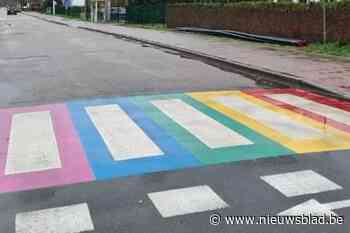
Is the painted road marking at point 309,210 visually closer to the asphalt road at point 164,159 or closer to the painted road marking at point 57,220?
the asphalt road at point 164,159

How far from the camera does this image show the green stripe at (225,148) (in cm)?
707

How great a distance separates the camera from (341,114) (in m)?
9.62

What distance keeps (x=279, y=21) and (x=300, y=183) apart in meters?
18.7

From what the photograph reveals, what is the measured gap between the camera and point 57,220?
5.17m

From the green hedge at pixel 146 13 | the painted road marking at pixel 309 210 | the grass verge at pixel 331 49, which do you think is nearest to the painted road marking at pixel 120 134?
the painted road marking at pixel 309 210

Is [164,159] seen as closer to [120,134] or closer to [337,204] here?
[120,134]

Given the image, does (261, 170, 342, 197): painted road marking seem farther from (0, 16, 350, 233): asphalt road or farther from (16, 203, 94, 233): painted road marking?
(16, 203, 94, 233): painted road marking

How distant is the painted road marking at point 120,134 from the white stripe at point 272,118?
1.98 meters

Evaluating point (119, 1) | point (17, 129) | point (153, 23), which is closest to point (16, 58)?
point (17, 129)

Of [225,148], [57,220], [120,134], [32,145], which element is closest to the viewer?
[57,220]

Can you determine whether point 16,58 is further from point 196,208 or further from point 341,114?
point 196,208

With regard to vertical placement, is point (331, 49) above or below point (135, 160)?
above

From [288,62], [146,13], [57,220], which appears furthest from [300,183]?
[146,13]

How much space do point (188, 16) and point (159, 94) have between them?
2625 centimetres
